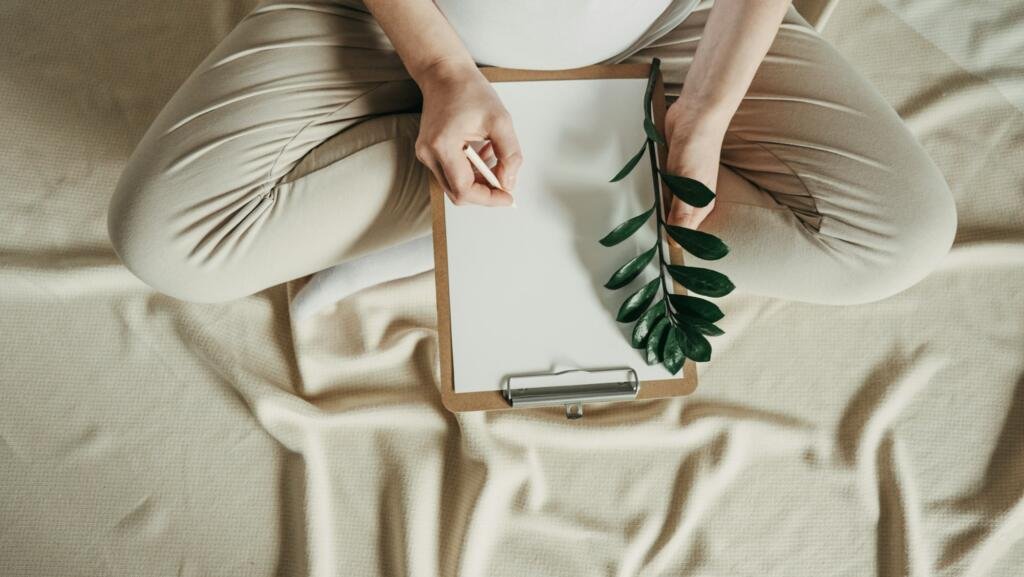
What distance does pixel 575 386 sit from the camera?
0.60 meters

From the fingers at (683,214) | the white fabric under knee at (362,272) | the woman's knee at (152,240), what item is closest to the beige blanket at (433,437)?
the white fabric under knee at (362,272)

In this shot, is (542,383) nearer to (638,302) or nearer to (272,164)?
(638,302)

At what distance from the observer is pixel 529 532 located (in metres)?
0.79

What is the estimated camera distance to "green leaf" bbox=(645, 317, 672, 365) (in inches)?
23.0

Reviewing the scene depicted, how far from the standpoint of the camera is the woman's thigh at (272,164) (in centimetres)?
65

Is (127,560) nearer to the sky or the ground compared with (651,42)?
nearer to the ground

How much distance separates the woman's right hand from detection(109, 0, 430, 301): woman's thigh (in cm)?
7

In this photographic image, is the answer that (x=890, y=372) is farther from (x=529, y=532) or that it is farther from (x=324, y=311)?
(x=324, y=311)

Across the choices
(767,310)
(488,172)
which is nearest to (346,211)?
(488,172)

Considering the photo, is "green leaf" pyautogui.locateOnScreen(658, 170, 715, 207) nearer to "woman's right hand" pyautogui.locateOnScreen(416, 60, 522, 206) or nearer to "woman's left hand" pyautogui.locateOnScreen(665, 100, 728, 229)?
"woman's left hand" pyautogui.locateOnScreen(665, 100, 728, 229)

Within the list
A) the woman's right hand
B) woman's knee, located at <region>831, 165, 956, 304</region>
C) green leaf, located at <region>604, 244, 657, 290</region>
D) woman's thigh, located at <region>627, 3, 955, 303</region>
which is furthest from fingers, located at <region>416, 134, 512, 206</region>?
woman's knee, located at <region>831, 165, 956, 304</region>

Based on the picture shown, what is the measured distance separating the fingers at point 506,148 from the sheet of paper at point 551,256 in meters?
0.03

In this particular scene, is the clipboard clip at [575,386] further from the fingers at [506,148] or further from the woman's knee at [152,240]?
the woman's knee at [152,240]

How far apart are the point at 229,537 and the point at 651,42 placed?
2.20 ft
